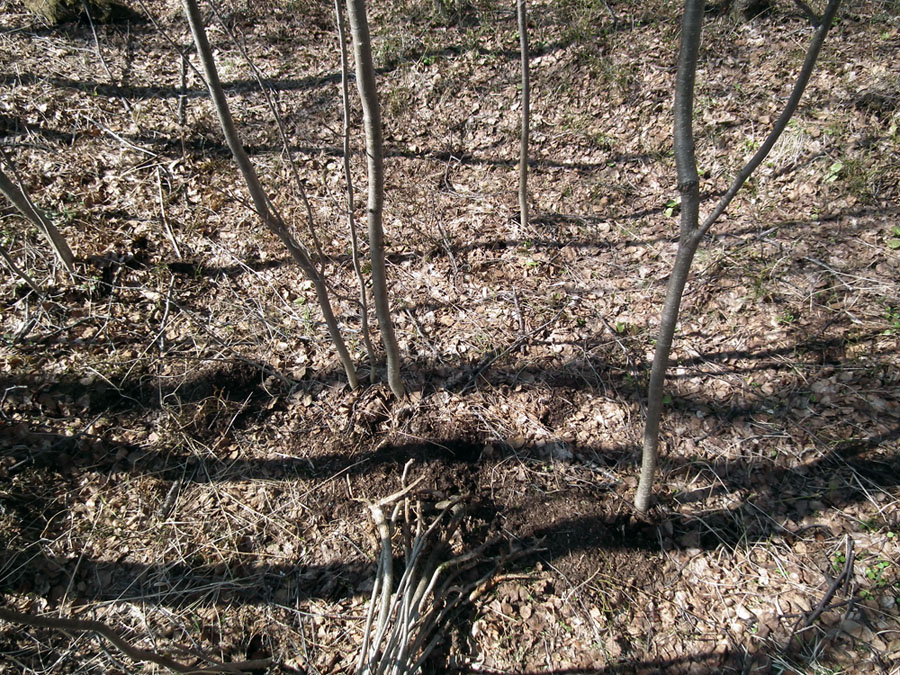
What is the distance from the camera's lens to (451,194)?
420cm

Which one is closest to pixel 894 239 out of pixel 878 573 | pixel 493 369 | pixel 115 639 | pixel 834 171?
pixel 834 171

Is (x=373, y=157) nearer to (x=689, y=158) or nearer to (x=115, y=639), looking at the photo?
(x=689, y=158)

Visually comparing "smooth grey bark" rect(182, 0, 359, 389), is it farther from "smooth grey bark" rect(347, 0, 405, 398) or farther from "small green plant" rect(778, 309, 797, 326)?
"small green plant" rect(778, 309, 797, 326)

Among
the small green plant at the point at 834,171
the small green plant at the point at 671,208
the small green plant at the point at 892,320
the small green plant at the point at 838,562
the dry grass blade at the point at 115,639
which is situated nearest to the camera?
the dry grass blade at the point at 115,639

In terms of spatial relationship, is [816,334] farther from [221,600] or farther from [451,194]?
[221,600]

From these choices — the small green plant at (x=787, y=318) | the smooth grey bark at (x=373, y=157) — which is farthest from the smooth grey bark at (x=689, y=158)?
the small green plant at (x=787, y=318)

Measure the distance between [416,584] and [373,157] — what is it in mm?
2068

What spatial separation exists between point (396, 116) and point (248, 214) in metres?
1.72

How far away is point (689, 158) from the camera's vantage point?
5.65ft

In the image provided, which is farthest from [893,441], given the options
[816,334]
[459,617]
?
[459,617]

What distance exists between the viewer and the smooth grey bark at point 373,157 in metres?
1.78

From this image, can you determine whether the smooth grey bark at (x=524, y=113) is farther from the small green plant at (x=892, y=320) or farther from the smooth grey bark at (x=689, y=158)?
the small green plant at (x=892, y=320)

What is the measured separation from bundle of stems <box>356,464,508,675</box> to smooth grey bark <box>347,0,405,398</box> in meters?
0.75

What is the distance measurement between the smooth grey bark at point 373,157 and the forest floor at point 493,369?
530 mm
